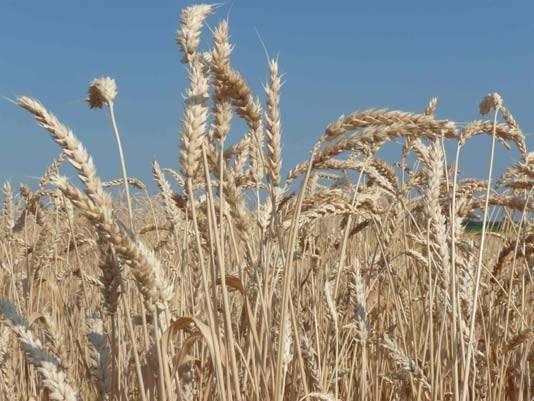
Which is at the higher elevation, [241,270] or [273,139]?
[273,139]

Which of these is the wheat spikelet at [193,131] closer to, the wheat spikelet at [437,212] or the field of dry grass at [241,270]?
the field of dry grass at [241,270]

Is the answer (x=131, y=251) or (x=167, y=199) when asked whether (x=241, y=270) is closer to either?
(x=131, y=251)

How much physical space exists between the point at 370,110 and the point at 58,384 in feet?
2.36

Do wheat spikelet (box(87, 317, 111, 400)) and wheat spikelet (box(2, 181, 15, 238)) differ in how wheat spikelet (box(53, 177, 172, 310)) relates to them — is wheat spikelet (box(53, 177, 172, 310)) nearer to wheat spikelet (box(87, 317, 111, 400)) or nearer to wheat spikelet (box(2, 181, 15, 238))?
wheat spikelet (box(87, 317, 111, 400))

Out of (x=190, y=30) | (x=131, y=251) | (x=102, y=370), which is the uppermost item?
(x=190, y=30)

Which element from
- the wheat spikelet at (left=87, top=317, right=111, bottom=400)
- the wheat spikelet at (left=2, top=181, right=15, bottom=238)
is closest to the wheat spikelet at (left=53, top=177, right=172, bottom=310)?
the wheat spikelet at (left=87, top=317, right=111, bottom=400)

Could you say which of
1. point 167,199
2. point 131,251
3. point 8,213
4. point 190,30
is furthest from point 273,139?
point 8,213

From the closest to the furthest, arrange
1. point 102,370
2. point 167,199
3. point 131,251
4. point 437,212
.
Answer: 1. point 131,251
2. point 102,370
3. point 437,212
4. point 167,199

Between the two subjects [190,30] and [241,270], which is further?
[241,270]

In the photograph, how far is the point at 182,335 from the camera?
89.4 inches

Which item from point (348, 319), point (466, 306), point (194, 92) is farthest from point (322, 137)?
point (348, 319)

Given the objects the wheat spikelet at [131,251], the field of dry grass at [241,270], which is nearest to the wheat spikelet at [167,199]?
the field of dry grass at [241,270]

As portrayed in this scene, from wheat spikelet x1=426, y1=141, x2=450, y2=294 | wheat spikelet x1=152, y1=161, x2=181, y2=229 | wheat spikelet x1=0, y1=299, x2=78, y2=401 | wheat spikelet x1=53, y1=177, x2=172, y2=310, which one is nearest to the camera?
wheat spikelet x1=53, y1=177, x2=172, y2=310

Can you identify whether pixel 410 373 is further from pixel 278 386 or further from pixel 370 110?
pixel 370 110
